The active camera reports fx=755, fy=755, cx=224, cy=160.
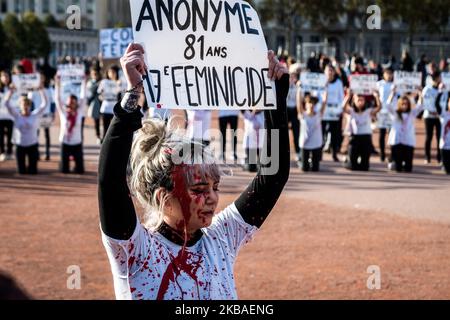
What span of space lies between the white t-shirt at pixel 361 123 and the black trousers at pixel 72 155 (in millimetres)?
4897

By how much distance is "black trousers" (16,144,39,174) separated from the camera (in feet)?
43.6

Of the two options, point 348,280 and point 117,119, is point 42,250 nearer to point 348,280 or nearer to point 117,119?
point 348,280

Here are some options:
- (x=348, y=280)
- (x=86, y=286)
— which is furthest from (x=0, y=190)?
(x=348, y=280)

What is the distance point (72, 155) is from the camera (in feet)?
43.7

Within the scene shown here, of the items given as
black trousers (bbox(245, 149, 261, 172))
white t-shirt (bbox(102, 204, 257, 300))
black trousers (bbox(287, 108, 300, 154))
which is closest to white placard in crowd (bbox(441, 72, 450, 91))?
black trousers (bbox(287, 108, 300, 154))

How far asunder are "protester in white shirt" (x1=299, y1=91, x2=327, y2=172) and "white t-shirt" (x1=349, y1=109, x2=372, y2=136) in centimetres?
62

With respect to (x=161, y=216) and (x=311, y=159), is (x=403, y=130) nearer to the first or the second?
(x=311, y=159)

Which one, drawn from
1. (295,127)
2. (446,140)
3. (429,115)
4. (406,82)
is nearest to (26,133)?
(295,127)

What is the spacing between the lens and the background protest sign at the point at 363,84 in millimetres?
13641

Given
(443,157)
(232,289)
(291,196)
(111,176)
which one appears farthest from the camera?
(443,157)

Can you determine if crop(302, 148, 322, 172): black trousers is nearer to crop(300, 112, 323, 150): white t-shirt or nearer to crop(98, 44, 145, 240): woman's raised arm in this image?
crop(300, 112, 323, 150): white t-shirt

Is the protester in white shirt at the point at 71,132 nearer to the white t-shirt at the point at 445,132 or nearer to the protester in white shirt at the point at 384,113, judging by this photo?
the protester in white shirt at the point at 384,113

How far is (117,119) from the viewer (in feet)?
8.07

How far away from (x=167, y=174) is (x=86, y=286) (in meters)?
4.29
